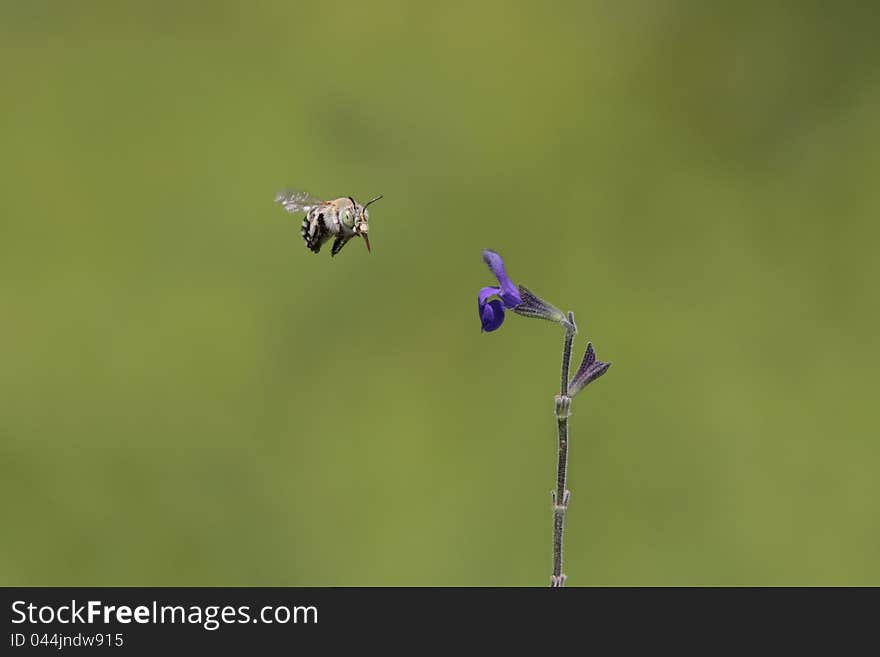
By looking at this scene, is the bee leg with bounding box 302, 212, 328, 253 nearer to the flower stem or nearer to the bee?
the bee

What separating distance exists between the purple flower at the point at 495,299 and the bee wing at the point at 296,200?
522 millimetres

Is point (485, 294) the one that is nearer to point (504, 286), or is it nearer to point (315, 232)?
point (504, 286)

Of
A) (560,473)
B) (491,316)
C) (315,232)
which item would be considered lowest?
(560,473)

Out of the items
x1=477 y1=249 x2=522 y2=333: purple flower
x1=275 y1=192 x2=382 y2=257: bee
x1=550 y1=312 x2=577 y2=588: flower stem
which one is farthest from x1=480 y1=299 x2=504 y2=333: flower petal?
x1=275 y1=192 x2=382 y2=257: bee

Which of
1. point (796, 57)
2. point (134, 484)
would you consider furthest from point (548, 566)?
point (796, 57)

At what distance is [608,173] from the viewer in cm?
237

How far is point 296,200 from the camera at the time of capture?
148 cm

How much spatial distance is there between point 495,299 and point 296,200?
58 cm

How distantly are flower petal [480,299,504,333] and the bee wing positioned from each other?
573mm

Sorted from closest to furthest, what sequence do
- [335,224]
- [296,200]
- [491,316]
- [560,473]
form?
[560,473] < [491,316] < [335,224] < [296,200]

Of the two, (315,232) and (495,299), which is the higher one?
(315,232)

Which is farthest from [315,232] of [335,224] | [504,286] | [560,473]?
[560,473]

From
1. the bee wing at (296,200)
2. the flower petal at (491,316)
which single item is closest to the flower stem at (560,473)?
the flower petal at (491,316)

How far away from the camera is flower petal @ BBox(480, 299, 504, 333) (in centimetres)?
94
